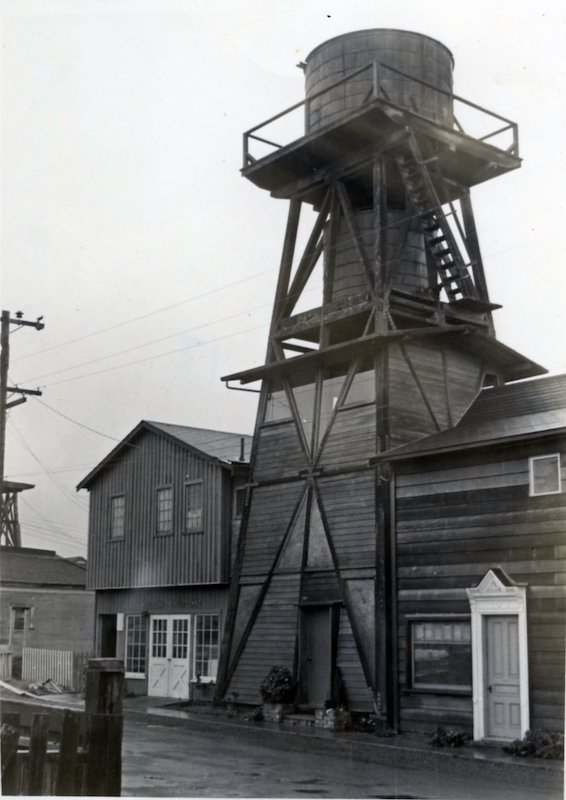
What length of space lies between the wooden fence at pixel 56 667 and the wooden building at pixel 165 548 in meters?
1.29

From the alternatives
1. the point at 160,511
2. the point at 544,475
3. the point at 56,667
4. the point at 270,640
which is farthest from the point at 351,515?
the point at 56,667

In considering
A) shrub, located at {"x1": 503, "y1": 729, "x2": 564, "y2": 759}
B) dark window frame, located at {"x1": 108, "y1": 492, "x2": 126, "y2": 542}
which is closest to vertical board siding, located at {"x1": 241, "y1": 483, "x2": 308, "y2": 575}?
dark window frame, located at {"x1": 108, "y1": 492, "x2": 126, "y2": 542}

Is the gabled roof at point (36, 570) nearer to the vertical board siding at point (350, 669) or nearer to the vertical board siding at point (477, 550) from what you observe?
the vertical board siding at point (350, 669)

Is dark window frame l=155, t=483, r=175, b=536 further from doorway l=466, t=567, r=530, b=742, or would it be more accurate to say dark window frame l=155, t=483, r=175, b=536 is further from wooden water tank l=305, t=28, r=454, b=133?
doorway l=466, t=567, r=530, b=742

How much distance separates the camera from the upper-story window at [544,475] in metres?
18.6

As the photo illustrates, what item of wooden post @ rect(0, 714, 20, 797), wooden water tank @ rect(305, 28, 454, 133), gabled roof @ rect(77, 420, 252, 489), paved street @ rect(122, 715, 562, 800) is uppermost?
wooden water tank @ rect(305, 28, 454, 133)

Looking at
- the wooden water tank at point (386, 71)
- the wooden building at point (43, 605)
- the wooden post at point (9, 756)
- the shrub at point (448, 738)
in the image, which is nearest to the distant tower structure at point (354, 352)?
the wooden water tank at point (386, 71)

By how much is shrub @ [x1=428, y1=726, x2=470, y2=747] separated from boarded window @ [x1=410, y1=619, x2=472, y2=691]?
35.0 inches

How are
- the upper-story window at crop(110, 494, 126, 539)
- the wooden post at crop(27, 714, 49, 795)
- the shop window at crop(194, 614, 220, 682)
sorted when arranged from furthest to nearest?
the upper-story window at crop(110, 494, 126, 539) → the shop window at crop(194, 614, 220, 682) → the wooden post at crop(27, 714, 49, 795)

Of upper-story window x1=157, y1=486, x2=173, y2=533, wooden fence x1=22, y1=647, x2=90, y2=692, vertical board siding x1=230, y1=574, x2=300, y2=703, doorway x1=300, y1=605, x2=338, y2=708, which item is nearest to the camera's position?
doorway x1=300, y1=605, x2=338, y2=708

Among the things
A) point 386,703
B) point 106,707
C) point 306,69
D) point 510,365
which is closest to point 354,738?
point 386,703

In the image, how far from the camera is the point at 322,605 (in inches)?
921

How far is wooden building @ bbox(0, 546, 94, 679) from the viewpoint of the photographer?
39.5m

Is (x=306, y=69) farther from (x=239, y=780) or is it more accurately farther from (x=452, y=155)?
(x=239, y=780)
